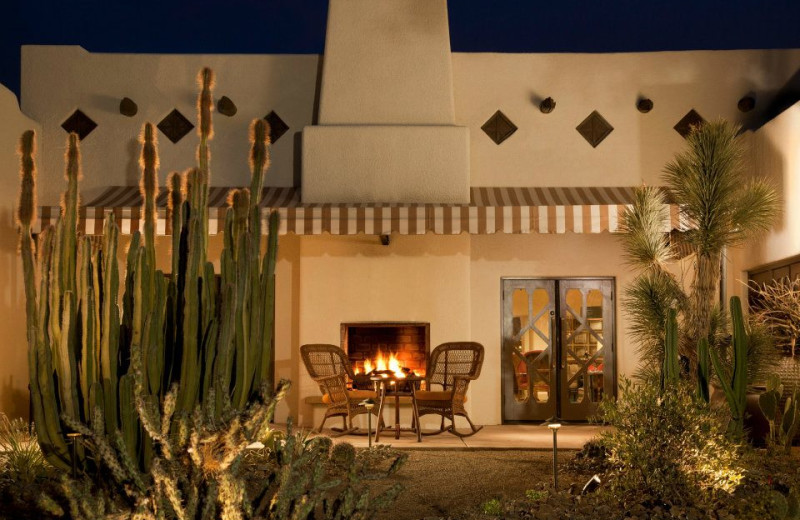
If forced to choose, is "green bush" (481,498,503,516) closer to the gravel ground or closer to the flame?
the gravel ground

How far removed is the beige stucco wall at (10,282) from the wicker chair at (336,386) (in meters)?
3.60

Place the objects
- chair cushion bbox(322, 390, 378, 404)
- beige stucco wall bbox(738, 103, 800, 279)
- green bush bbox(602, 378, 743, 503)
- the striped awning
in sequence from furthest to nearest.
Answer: chair cushion bbox(322, 390, 378, 404)
the striped awning
beige stucco wall bbox(738, 103, 800, 279)
green bush bbox(602, 378, 743, 503)

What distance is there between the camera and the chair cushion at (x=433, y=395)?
35.9ft

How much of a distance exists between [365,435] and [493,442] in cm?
162

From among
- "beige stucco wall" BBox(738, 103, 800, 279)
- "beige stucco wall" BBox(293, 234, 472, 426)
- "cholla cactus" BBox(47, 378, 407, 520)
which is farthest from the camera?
"beige stucco wall" BBox(293, 234, 472, 426)

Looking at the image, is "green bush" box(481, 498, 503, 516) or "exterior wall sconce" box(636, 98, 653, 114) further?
"exterior wall sconce" box(636, 98, 653, 114)

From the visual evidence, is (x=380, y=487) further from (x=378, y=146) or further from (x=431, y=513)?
(x=378, y=146)

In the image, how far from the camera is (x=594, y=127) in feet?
41.3

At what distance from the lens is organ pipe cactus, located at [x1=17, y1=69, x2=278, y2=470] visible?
217 inches

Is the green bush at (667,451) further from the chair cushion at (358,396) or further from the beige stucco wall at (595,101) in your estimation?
the beige stucco wall at (595,101)

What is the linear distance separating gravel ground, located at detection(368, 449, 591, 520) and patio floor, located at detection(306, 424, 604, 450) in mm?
320

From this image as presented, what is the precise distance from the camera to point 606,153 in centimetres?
1253

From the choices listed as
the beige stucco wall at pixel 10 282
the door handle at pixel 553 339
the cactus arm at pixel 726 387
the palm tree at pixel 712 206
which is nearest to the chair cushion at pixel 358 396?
the door handle at pixel 553 339

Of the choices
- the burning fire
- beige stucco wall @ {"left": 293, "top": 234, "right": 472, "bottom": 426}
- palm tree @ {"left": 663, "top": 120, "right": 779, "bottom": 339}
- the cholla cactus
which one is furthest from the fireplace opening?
the cholla cactus
